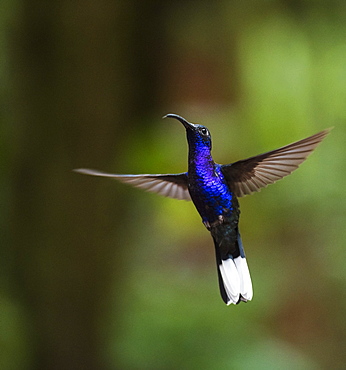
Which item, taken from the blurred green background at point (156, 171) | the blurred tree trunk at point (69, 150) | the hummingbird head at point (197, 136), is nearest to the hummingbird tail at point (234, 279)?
the hummingbird head at point (197, 136)

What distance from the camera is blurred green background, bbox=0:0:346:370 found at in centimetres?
111

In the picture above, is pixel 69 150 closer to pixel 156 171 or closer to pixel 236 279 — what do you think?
pixel 156 171

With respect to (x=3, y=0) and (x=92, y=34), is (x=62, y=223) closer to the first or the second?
(x=92, y=34)

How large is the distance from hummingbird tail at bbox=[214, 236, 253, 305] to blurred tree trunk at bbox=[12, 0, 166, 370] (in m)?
0.63

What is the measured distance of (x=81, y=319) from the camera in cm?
136

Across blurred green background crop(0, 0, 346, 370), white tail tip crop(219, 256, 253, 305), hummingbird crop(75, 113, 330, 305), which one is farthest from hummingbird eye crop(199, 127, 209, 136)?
blurred green background crop(0, 0, 346, 370)

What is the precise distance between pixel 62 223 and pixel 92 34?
16.8 inches

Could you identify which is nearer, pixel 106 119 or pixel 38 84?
pixel 106 119

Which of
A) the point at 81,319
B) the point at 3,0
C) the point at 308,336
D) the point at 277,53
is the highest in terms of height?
the point at 3,0

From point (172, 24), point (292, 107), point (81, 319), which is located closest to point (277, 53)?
point (292, 107)

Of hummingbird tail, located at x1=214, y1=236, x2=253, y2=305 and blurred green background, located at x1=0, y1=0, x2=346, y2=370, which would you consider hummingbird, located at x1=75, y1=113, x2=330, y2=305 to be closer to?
hummingbird tail, located at x1=214, y1=236, x2=253, y2=305

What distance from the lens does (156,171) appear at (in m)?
0.98

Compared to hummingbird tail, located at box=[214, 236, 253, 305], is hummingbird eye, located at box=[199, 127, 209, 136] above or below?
above

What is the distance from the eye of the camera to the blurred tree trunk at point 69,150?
1.07m
